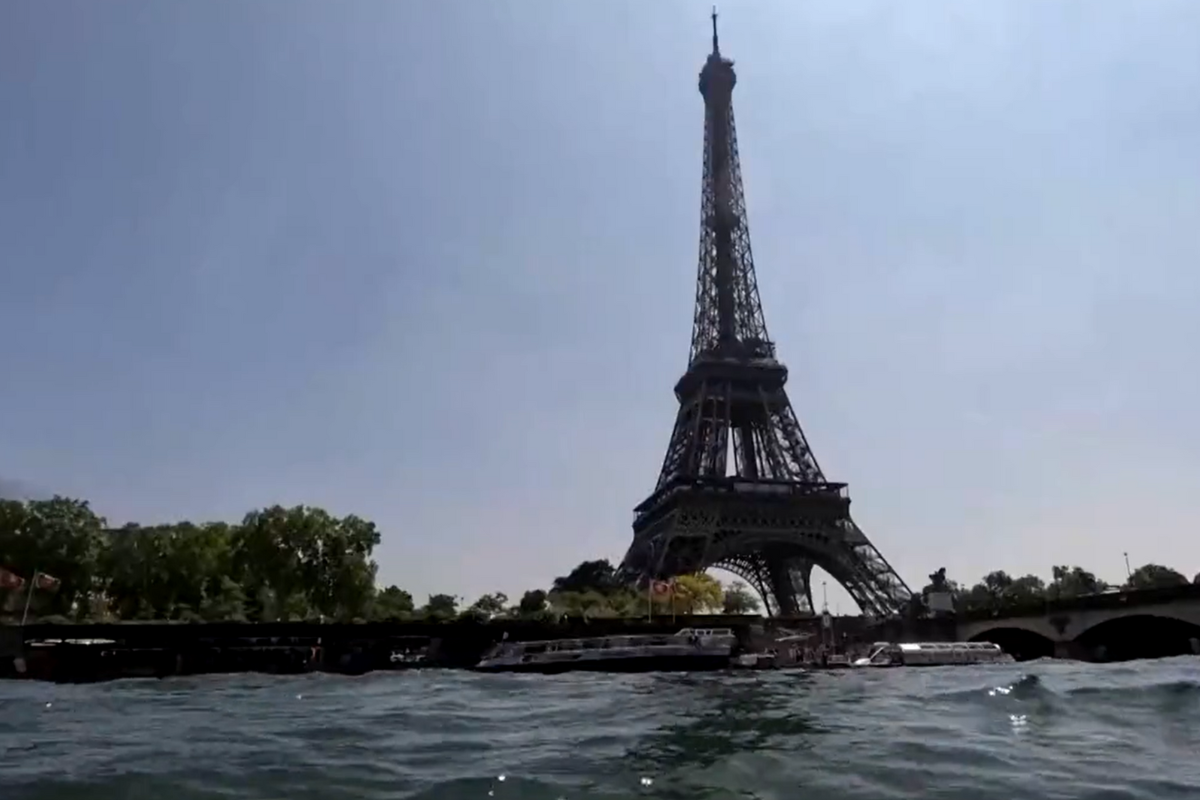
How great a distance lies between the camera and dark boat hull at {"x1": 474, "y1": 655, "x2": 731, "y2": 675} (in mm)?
51875

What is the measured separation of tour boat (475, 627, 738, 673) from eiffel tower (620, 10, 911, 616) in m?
17.5

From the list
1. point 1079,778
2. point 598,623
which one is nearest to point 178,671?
point 598,623

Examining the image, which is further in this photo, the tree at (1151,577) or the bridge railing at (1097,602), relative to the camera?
the tree at (1151,577)

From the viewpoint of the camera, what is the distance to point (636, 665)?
172ft

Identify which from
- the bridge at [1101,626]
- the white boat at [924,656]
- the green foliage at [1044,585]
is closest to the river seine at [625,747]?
the white boat at [924,656]

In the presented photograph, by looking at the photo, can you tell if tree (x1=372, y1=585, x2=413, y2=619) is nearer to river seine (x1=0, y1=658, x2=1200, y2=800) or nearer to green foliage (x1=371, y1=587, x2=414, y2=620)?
green foliage (x1=371, y1=587, x2=414, y2=620)

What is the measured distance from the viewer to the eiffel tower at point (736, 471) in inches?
2972

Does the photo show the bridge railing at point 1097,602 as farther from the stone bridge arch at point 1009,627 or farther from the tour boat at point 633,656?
the tour boat at point 633,656

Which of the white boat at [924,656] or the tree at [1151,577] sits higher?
the tree at [1151,577]

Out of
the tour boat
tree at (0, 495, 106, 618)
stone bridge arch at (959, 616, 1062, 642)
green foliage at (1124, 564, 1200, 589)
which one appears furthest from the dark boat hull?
green foliage at (1124, 564, 1200, 589)

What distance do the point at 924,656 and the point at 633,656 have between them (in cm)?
1779

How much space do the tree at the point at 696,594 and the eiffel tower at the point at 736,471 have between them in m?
3.41

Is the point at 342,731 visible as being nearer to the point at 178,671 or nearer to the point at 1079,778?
the point at 1079,778

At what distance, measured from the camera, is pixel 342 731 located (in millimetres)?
19125
